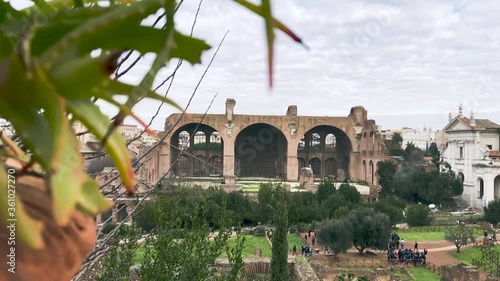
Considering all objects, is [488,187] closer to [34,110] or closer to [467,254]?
[467,254]

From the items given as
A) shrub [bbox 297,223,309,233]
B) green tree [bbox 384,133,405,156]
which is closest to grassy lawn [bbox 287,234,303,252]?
shrub [bbox 297,223,309,233]

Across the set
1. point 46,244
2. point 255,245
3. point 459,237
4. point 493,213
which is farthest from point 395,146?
point 46,244

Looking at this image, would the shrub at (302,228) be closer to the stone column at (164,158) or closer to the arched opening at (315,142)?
the stone column at (164,158)

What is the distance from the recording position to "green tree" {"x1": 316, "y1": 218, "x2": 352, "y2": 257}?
390 inches

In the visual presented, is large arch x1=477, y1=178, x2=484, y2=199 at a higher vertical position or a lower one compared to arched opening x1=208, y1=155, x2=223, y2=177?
lower

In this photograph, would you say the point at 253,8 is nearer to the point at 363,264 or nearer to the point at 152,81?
the point at 152,81

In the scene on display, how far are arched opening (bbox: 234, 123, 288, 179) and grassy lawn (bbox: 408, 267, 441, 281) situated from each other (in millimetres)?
15011

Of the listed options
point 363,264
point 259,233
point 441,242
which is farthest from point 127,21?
point 441,242

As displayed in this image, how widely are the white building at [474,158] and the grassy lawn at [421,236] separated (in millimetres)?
Result: 5297

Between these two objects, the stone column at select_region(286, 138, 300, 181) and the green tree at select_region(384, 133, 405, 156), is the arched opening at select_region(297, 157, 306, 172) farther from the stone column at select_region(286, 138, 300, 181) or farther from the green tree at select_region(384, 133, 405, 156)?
the green tree at select_region(384, 133, 405, 156)

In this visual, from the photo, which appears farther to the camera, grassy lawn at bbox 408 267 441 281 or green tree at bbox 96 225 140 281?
grassy lawn at bbox 408 267 441 281

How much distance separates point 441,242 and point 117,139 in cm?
1289

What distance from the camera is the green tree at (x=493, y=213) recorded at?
13.2 m

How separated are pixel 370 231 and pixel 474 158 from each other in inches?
377
